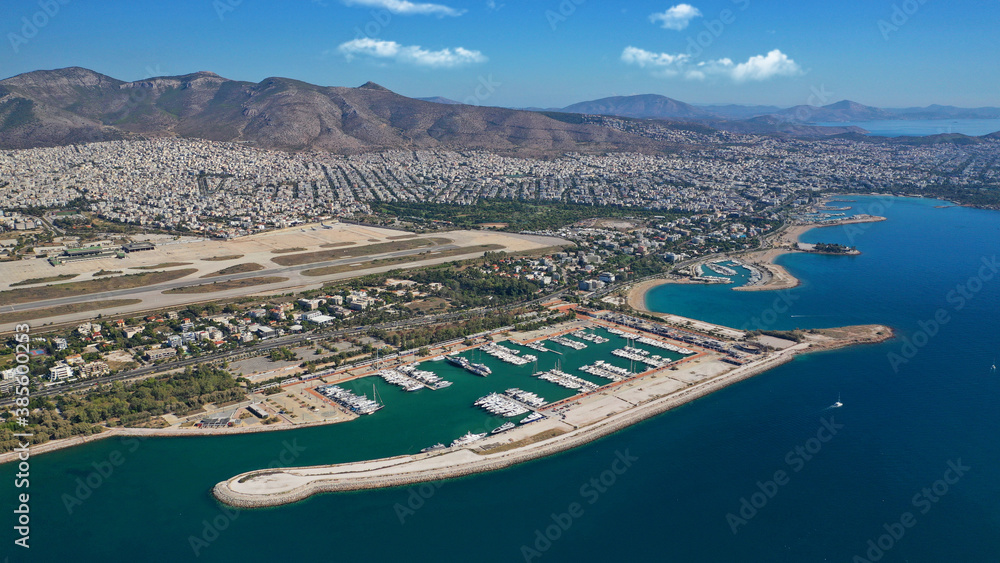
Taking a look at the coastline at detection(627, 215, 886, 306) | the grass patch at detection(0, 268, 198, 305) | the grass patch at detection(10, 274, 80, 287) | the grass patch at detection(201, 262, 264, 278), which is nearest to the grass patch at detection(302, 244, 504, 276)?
the grass patch at detection(201, 262, 264, 278)

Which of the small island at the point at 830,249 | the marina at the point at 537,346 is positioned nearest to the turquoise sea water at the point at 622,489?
the marina at the point at 537,346

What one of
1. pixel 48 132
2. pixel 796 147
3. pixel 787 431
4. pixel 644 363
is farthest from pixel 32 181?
pixel 796 147

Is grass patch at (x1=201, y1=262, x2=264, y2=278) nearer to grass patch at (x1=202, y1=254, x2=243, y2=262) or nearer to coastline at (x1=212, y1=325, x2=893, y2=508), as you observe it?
grass patch at (x1=202, y1=254, x2=243, y2=262)

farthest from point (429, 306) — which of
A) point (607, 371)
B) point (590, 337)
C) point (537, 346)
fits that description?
point (607, 371)

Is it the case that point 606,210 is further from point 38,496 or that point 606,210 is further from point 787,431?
point 38,496

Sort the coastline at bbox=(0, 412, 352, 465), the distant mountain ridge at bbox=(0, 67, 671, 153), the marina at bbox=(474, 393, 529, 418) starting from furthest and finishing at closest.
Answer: the distant mountain ridge at bbox=(0, 67, 671, 153)
the marina at bbox=(474, 393, 529, 418)
the coastline at bbox=(0, 412, 352, 465)
